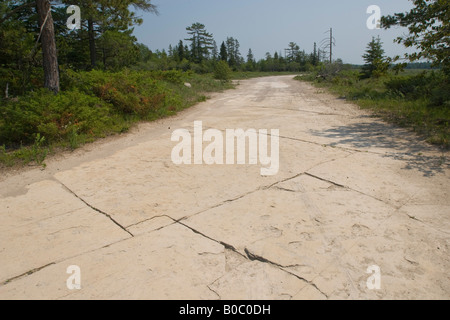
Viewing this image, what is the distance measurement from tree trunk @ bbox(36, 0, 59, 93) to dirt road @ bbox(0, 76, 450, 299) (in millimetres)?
3495

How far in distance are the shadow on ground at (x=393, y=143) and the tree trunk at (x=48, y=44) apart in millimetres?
6919

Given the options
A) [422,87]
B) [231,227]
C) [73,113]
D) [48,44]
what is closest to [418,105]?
[422,87]

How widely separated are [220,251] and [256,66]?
7848cm

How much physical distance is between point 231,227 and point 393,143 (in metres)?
4.68

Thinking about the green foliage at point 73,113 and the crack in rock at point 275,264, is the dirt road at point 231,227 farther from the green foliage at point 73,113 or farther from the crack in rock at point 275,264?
the green foliage at point 73,113

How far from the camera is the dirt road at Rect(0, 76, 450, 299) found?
234cm

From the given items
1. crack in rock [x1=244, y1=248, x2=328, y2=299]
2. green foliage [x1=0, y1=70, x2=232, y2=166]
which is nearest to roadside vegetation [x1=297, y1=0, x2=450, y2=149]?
crack in rock [x1=244, y1=248, x2=328, y2=299]

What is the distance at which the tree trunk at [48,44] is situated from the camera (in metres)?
7.59

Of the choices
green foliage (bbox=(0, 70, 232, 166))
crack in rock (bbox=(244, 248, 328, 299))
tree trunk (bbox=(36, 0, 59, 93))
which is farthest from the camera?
tree trunk (bbox=(36, 0, 59, 93))

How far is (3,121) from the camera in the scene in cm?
669

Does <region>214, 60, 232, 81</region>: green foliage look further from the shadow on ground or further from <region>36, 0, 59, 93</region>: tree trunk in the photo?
the shadow on ground

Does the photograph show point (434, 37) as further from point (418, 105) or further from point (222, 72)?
point (222, 72)

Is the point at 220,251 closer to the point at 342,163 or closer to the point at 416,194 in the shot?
the point at 416,194
